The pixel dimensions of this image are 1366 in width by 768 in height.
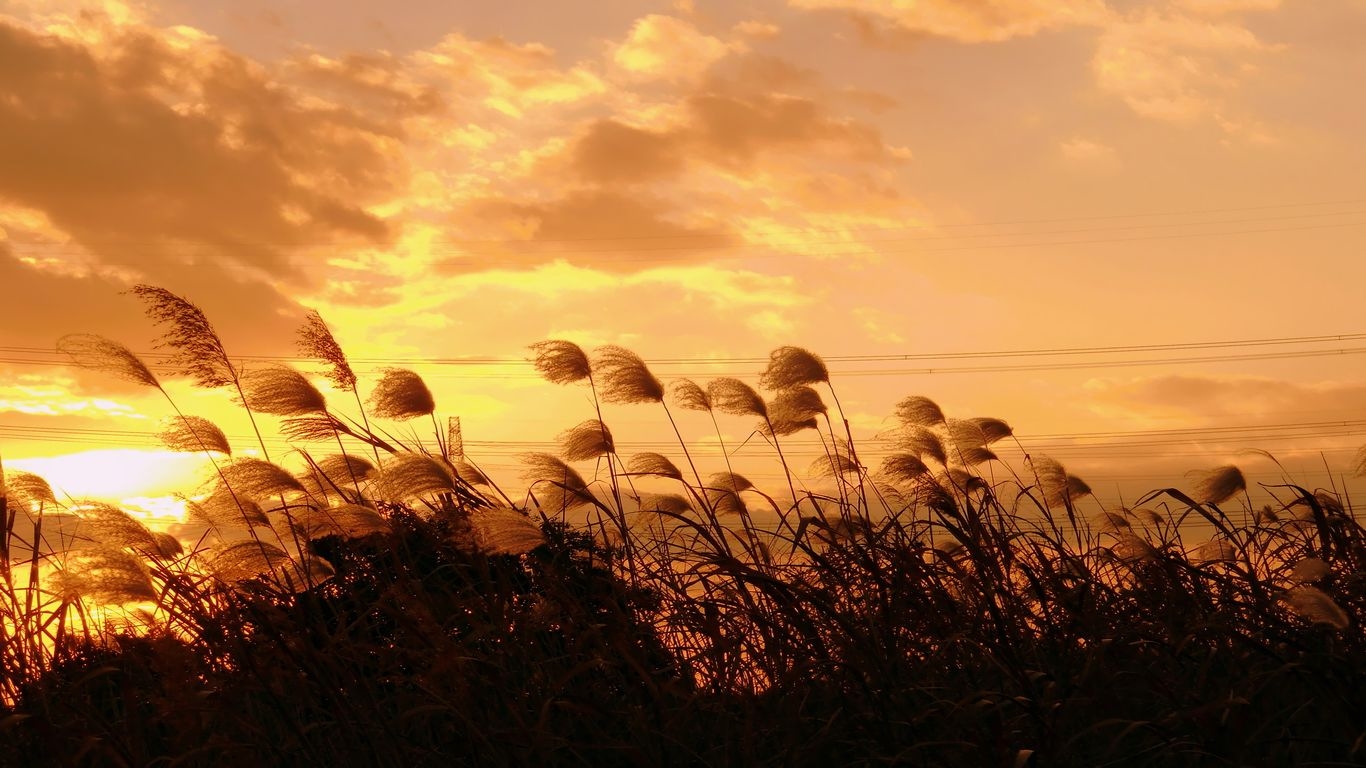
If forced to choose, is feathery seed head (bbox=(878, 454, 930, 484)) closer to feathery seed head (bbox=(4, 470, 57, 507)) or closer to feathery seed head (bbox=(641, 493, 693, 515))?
feathery seed head (bbox=(641, 493, 693, 515))

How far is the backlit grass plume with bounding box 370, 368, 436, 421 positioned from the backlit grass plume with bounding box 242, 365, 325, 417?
30 centimetres

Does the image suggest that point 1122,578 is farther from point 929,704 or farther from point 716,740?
point 716,740

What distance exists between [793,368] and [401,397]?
6.91 ft

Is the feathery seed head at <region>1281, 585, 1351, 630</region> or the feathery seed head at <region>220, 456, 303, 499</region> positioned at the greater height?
the feathery seed head at <region>220, 456, 303, 499</region>

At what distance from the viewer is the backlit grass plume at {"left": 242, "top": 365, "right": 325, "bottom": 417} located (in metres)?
5.48

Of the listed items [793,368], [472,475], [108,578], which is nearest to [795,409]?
[793,368]

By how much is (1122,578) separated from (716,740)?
2409 mm

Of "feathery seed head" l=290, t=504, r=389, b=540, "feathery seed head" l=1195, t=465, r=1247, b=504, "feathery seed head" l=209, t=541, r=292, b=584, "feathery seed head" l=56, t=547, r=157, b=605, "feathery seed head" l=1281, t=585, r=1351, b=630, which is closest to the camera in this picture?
"feathery seed head" l=1281, t=585, r=1351, b=630

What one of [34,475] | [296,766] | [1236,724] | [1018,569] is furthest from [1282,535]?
[34,475]

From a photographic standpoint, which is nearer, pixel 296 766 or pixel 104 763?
pixel 296 766

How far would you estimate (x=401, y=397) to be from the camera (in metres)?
5.73

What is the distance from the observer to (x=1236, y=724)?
11.5ft

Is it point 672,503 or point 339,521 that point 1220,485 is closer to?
Result: point 672,503

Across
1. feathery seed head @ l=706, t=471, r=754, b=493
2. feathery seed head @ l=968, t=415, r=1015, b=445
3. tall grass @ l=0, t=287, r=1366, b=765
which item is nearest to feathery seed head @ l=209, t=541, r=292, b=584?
tall grass @ l=0, t=287, r=1366, b=765
